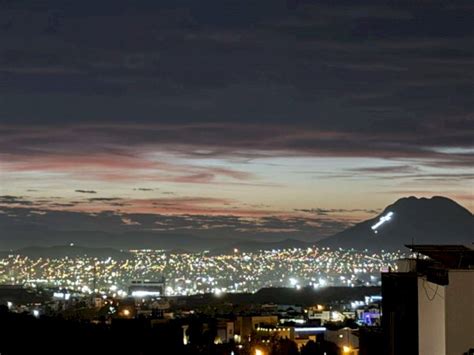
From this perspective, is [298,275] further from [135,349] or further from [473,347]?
[473,347]

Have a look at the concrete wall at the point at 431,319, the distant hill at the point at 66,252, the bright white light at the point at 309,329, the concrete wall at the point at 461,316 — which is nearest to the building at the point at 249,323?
the bright white light at the point at 309,329

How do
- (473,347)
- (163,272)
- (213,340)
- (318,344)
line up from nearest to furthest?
(473,347) → (318,344) → (213,340) → (163,272)

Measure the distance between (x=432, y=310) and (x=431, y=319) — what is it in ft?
0.22

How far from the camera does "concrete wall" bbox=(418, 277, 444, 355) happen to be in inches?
245

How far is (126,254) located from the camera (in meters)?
129

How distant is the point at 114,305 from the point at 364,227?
254 ft

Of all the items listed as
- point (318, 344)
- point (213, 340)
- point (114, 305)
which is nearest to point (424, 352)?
point (318, 344)

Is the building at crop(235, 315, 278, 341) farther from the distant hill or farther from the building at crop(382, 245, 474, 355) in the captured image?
the distant hill

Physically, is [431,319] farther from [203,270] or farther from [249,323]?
[203,270]

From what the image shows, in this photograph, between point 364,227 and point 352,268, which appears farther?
point 364,227

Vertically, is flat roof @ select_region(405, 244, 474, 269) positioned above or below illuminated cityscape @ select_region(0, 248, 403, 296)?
below

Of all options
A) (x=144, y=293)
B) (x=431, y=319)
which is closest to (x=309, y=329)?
(x=431, y=319)

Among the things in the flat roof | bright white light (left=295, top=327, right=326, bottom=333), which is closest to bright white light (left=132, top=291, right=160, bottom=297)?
bright white light (left=295, top=327, right=326, bottom=333)

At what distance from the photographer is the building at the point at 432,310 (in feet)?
20.2
